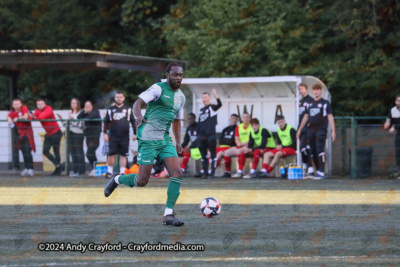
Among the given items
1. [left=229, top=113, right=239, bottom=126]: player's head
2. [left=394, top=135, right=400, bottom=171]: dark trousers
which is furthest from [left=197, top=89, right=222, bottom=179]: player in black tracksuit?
[left=394, top=135, right=400, bottom=171]: dark trousers

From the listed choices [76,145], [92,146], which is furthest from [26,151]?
[92,146]

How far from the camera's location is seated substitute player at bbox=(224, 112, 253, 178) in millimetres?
21719

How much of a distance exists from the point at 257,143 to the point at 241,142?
1.78ft

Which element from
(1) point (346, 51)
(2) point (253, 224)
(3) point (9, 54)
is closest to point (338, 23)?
(1) point (346, 51)

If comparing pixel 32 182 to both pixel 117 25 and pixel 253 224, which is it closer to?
pixel 253 224

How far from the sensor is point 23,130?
76.2 feet

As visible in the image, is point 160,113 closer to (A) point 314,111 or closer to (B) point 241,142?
(A) point 314,111

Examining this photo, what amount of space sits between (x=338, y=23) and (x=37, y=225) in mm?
18652

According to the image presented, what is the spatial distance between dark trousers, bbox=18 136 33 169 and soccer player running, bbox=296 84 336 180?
7735 millimetres

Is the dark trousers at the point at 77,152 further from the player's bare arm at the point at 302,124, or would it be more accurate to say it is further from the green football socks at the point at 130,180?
the green football socks at the point at 130,180

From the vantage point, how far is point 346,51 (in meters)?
27.4

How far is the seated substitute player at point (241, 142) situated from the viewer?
21719 millimetres

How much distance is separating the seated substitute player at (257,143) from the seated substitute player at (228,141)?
0.58 meters

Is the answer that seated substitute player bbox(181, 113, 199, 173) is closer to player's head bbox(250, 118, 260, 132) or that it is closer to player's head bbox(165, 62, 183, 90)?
player's head bbox(250, 118, 260, 132)
